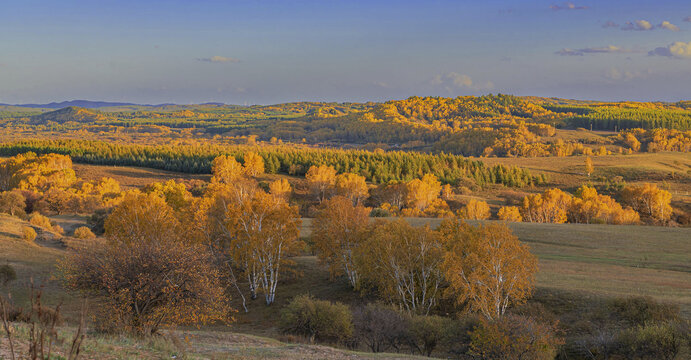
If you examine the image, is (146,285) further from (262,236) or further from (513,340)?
(262,236)

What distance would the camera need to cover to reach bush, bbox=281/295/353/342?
28.8m

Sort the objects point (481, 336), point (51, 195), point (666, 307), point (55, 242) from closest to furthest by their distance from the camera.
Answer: point (481, 336) < point (666, 307) < point (55, 242) < point (51, 195)

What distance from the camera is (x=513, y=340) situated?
21.7 metres

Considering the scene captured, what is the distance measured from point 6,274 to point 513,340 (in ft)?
124

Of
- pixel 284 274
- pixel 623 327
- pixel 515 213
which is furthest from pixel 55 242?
pixel 515 213

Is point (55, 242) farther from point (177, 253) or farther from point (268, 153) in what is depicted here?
point (268, 153)

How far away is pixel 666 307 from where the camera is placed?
27.2 m

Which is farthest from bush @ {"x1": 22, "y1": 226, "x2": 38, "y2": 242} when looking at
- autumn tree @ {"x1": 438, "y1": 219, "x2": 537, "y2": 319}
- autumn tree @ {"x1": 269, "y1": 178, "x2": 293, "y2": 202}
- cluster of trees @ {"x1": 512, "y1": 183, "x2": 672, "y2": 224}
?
cluster of trees @ {"x1": 512, "y1": 183, "x2": 672, "y2": 224}

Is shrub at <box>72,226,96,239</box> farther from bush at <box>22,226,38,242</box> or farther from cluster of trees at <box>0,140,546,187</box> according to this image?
cluster of trees at <box>0,140,546,187</box>

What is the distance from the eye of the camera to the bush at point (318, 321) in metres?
28.8

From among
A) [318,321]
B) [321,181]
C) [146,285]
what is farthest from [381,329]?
[321,181]

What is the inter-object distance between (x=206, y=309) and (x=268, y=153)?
149m

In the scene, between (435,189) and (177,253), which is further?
(435,189)

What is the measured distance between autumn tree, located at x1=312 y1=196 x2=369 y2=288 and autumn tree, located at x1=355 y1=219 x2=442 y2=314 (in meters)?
6.41
